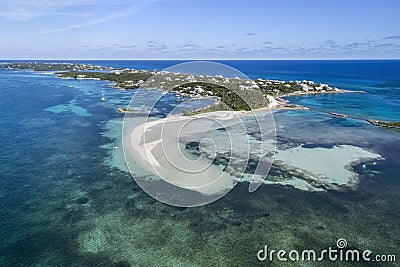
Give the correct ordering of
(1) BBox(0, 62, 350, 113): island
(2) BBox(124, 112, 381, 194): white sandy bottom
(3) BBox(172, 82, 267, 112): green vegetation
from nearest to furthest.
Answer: (2) BBox(124, 112, 381, 194): white sandy bottom → (3) BBox(172, 82, 267, 112): green vegetation → (1) BBox(0, 62, 350, 113): island

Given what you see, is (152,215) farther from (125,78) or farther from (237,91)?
(125,78)

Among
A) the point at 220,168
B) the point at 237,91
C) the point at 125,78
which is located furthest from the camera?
the point at 125,78

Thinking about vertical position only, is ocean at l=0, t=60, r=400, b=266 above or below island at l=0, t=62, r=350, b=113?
below

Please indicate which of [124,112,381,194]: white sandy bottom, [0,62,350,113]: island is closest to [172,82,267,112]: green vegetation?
[0,62,350,113]: island

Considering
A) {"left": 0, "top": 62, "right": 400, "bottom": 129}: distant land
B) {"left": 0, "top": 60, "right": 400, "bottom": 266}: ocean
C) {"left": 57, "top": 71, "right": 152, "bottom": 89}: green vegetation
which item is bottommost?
{"left": 0, "top": 60, "right": 400, "bottom": 266}: ocean

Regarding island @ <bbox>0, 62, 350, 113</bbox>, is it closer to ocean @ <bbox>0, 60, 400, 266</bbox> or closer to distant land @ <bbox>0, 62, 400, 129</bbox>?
distant land @ <bbox>0, 62, 400, 129</bbox>

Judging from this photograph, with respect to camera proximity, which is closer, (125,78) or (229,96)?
(229,96)

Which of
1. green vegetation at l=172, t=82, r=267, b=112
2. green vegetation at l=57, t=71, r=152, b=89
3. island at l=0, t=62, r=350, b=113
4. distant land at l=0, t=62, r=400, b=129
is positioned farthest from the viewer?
green vegetation at l=57, t=71, r=152, b=89

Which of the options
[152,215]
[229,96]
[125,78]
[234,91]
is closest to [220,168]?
[152,215]

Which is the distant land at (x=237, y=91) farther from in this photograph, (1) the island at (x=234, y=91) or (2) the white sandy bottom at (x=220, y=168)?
(2) the white sandy bottom at (x=220, y=168)

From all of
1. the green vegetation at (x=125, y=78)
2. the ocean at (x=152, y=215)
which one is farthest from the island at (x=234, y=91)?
the ocean at (x=152, y=215)

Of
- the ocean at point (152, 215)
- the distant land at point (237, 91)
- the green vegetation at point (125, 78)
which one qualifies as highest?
the green vegetation at point (125, 78)

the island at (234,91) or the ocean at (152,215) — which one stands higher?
the island at (234,91)
